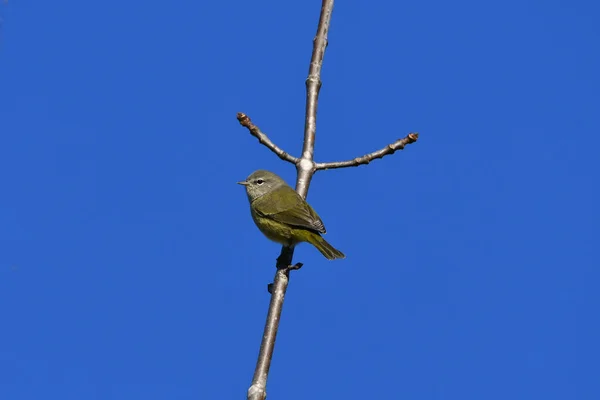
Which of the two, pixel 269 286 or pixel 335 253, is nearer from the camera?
pixel 269 286

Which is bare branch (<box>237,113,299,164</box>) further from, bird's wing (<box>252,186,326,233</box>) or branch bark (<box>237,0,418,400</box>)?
bird's wing (<box>252,186,326,233</box>)

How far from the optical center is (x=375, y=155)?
4965mm

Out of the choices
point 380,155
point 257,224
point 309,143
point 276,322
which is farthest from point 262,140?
point 257,224

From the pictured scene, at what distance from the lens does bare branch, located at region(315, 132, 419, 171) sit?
4914 millimetres

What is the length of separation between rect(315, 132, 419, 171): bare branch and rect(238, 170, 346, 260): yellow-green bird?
4.12 feet

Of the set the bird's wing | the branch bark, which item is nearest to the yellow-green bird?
the bird's wing

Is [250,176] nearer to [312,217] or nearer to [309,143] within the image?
[312,217]

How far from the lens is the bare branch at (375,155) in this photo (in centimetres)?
491

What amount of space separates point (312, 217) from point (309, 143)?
1.83m

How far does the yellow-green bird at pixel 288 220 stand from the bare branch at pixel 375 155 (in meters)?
1.26

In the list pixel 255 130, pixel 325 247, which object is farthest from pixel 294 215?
pixel 255 130

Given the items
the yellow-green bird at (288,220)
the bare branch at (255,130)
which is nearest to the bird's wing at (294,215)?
the yellow-green bird at (288,220)

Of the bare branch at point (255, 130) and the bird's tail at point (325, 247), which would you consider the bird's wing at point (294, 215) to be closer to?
the bird's tail at point (325, 247)

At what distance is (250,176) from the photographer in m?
8.43
